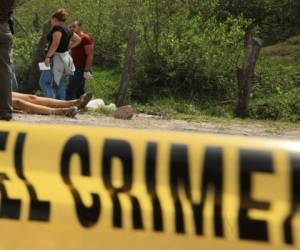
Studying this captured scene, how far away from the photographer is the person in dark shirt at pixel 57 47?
9453 mm

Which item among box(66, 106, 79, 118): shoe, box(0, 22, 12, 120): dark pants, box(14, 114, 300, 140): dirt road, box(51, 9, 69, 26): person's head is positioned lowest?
box(14, 114, 300, 140): dirt road

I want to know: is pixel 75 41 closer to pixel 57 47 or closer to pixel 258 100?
pixel 57 47

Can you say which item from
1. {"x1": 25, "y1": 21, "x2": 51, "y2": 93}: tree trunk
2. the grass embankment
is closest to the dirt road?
the grass embankment

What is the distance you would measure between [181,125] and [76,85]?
1864mm

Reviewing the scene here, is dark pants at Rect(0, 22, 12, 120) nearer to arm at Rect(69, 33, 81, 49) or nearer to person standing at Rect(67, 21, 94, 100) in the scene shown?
arm at Rect(69, 33, 81, 49)

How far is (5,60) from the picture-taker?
6418 mm

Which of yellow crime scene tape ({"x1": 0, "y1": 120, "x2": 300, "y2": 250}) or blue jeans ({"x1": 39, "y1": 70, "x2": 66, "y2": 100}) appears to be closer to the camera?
yellow crime scene tape ({"x1": 0, "y1": 120, "x2": 300, "y2": 250})

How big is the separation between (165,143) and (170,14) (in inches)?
464

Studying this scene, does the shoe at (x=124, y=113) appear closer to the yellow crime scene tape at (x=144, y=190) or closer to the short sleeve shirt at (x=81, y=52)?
the short sleeve shirt at (x=81, y=52)

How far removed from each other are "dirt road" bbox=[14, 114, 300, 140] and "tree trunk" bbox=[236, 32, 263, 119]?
1433 millimetres

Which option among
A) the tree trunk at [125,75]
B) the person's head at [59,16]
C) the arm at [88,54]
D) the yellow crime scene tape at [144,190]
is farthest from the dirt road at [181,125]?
the yellow crime scene tape at [144,190]

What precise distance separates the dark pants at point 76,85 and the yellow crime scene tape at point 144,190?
742 centimetres

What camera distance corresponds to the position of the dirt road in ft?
27.6

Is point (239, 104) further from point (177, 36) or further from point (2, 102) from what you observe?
point (2, 102)
